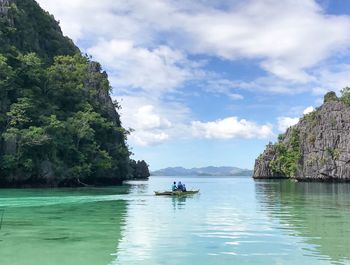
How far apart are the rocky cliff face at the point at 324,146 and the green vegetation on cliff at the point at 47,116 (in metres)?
39.5

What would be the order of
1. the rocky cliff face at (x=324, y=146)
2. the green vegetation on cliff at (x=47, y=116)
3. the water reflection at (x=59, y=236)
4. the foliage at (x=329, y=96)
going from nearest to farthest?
the water reflection at (x=59, y=236)
the green vegetation on cliff at (x=47, y=116)
the rocky cliff face at (x=324, y=146)
the foliage at (x=329, y=96)

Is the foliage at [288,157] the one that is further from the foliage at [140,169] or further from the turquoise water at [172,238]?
the turquoise water at [172,238]

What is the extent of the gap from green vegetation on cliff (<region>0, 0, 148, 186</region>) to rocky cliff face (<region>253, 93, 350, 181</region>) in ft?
129

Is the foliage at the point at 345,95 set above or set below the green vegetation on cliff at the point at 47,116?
above

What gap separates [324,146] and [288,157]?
794 inches

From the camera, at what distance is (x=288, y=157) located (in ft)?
374

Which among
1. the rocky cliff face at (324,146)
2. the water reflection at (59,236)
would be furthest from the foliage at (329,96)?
the water reflection at (59,236)

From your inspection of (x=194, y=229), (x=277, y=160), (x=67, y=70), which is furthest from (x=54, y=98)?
(x=277, y=160)

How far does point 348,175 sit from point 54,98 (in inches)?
2171

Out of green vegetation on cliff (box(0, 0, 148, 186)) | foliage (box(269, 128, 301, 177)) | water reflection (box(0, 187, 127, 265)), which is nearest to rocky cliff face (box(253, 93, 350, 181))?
foliage (box(269, 128, 301, 177))

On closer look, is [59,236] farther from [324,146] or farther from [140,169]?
[140,169]

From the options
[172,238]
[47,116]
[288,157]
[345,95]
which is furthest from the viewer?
[288,157]

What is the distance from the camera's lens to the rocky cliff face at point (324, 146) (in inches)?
3501

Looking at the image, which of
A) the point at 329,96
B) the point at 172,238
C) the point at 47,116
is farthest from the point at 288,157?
the point at 172,238
